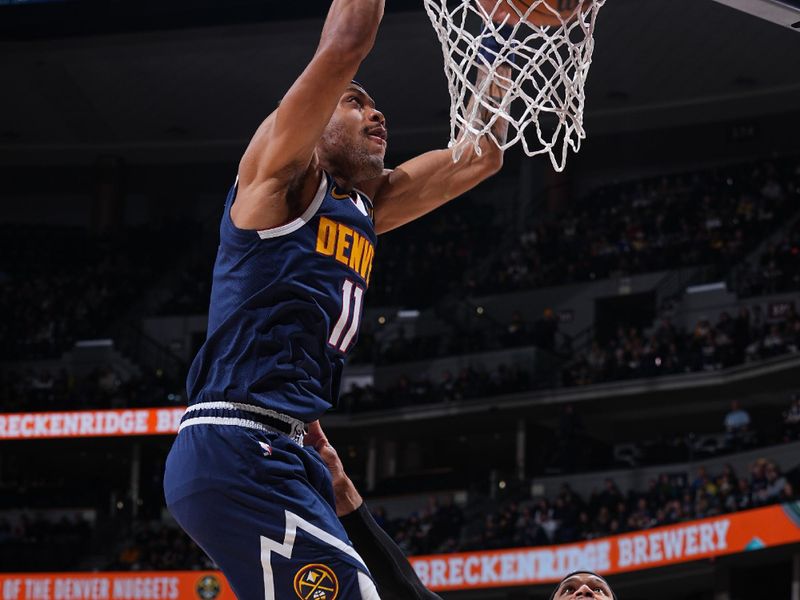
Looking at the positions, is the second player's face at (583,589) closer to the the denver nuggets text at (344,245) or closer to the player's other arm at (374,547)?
the player's other arm at (374,547)

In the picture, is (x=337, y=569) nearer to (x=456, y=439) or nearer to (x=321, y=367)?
(x=321, y=367)

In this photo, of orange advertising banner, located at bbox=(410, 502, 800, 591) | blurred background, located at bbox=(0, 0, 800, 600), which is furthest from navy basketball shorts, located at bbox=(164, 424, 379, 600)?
blurred background, located at bbox=(0, 0, 800, 600)

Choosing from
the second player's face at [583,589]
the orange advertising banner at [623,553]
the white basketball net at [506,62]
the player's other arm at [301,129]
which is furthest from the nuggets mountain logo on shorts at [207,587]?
the player's other arm at [301,129]

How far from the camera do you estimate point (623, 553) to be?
54.3 ft

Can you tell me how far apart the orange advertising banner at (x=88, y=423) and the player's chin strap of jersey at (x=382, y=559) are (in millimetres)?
17432

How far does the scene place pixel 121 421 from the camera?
2080 centimetres

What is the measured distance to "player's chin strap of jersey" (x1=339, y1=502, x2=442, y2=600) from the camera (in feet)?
10.7

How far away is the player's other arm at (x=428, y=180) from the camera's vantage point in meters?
3.55

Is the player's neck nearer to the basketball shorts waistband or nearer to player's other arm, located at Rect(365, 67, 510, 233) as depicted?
player's other arm, located at Rect(365, 67, 510, 233)

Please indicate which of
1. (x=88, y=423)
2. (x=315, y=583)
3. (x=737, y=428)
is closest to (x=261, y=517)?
(x=315, y=583)

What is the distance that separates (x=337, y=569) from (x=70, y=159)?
85.2 feet

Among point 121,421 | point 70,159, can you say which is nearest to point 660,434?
point 121,421

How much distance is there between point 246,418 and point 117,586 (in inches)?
667

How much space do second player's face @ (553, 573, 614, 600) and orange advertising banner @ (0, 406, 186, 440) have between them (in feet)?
55.8
